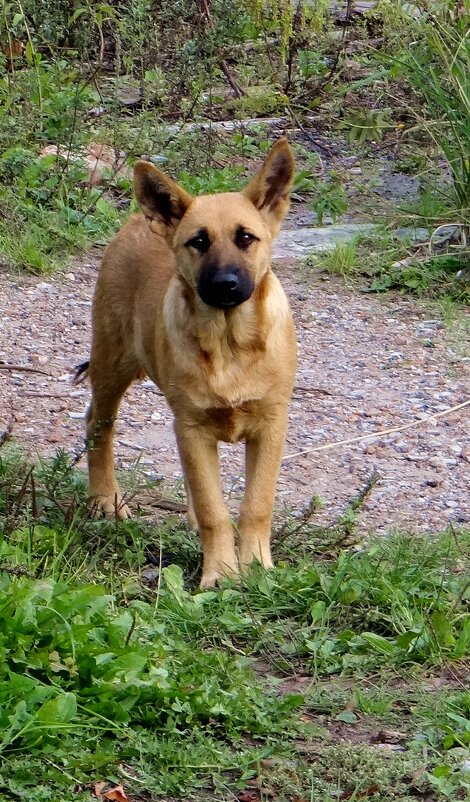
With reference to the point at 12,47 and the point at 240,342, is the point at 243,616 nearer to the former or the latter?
the point at 240,342

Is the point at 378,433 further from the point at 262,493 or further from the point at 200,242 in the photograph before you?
the point at 200,242

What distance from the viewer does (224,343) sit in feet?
15.7

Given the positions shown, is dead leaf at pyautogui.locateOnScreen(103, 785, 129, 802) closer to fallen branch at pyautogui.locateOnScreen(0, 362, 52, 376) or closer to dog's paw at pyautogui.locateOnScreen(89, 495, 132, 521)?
dog's paw at pyautogui.locateOnScreen(89, 495, 132, 521)

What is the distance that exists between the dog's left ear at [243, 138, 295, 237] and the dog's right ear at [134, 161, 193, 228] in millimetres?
269

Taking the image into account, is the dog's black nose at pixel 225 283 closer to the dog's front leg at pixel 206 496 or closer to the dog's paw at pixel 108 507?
the dog's front leg at pixel 206 496

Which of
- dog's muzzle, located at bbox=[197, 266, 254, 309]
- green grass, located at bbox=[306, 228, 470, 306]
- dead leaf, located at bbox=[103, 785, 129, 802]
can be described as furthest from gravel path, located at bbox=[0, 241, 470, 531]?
dead leaf, located at bbox=[103, 785, 129, 802]

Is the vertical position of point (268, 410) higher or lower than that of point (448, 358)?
higher

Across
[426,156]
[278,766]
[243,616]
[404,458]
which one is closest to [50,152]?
[426,156]

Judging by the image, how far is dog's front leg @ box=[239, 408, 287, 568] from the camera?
483 cm

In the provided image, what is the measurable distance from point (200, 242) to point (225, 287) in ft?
1.06

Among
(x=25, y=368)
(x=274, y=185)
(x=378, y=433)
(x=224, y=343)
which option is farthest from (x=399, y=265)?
(x=224, y=343)

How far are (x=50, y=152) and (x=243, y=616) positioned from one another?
20.3ft

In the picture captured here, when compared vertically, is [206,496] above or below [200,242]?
below

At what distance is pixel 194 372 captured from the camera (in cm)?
474
